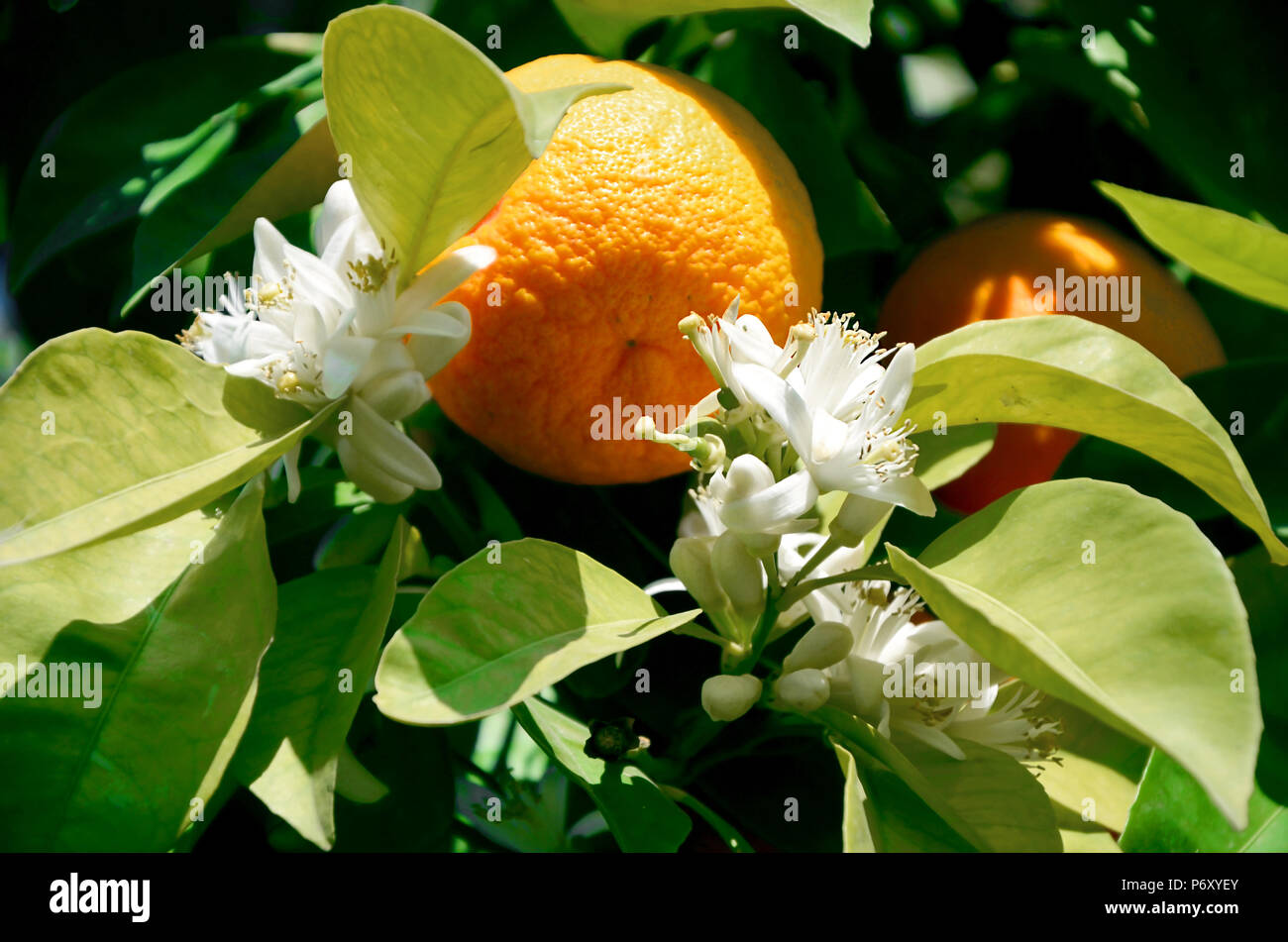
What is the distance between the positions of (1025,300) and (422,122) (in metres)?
0.41

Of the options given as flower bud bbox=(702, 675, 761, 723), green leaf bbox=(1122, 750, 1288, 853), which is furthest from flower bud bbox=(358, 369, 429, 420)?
green leaf bbox=(1122, 750, 1288, 853)

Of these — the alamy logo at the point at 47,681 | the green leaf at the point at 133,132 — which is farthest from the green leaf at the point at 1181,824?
the green leaf at the point at 133,132

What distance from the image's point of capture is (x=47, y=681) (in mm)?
514

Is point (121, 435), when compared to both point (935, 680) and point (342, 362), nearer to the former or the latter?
point (342, 362)

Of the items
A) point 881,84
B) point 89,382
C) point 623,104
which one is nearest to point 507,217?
point 623,104

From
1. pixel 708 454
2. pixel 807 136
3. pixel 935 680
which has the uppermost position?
pixel 807 136

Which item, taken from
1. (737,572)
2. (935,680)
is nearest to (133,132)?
(737,572)

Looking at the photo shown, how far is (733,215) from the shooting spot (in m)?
0.59

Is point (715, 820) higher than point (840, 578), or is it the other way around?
point (840, 578)

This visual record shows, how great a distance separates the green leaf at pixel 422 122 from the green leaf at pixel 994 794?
14.3 inches

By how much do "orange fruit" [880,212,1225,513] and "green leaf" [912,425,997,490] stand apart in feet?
0.24

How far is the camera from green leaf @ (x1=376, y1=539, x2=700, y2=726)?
43cm

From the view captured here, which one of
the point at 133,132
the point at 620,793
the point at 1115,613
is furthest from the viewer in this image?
the point at 133,132

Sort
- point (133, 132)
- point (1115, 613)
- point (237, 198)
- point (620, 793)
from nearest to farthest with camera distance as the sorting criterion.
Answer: point (1115, 613), point (620, 793), point (237, 198), point (133, 132)
